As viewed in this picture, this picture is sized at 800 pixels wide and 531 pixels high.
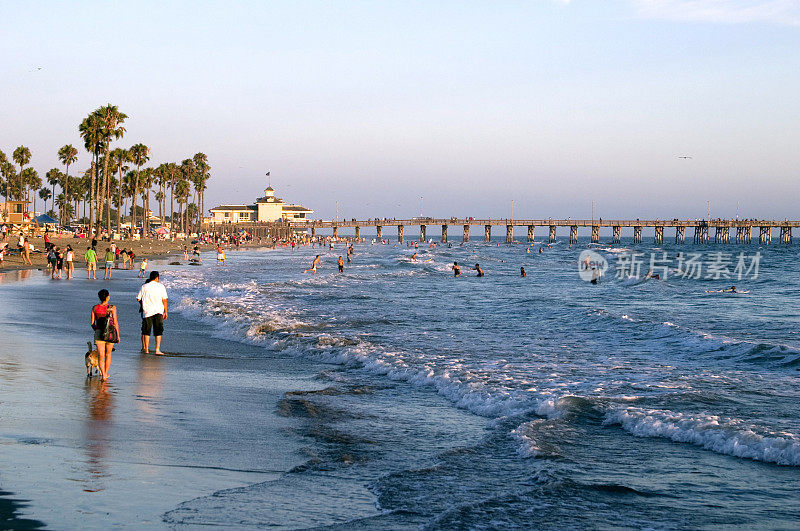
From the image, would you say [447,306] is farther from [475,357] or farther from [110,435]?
[110,435]

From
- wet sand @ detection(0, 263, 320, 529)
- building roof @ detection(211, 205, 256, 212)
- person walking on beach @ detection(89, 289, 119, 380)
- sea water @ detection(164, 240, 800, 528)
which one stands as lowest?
sea water @ detection(164, 240, 800, 528)

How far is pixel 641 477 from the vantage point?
704cm

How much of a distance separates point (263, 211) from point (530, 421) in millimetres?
142967

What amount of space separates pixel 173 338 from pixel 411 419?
27.6 ft

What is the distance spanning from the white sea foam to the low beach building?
140 meters

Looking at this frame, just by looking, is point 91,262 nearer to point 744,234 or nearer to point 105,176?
point 105,176

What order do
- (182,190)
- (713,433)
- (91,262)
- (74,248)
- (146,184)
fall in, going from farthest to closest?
1. (182,190)
2. (146,184)
3. (74,248)
4. (91,262)
5. (713,433)

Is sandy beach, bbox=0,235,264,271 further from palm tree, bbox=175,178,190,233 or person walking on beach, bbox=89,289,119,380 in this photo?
palm tree, bbox=175,178,190,233

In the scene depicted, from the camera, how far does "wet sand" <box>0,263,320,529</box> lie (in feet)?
18.3

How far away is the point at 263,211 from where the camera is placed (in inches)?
5861

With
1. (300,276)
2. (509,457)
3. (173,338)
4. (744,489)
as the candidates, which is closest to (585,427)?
(509,457)

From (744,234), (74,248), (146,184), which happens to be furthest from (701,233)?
(74,248)

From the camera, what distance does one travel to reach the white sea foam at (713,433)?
7752 mm

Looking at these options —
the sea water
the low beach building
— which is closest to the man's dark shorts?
the sea water
